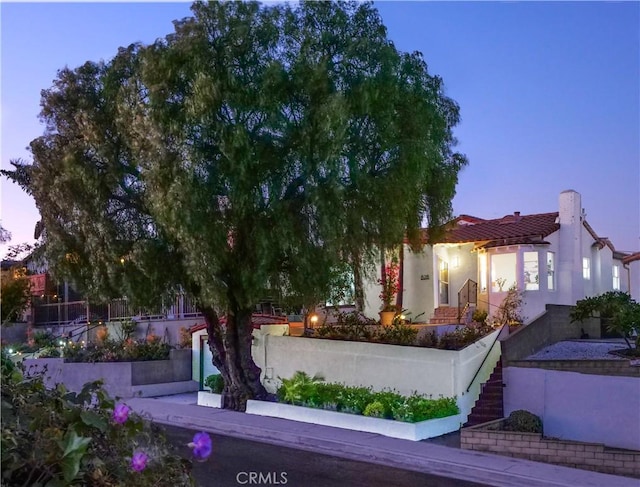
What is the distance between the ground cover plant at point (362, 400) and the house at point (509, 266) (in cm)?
767

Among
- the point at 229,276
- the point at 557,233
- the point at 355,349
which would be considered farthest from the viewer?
the point at 557,233

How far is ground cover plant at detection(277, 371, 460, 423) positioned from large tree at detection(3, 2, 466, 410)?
2272 mm

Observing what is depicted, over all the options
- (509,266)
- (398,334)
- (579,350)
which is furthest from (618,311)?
(509,266)

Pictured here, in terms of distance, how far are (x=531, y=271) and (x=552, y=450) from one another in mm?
13129

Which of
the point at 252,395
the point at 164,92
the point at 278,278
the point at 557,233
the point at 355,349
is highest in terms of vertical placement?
the point at 164,92

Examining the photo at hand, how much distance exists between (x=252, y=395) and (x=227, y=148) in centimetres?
644

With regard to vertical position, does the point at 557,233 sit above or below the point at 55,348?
above

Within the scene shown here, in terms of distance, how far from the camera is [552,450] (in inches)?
444

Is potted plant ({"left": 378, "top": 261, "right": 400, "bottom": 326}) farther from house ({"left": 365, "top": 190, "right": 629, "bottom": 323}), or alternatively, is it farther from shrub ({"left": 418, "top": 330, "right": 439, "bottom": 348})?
shrub ({"left": 418, "top": 330, "right": 439, "bottom": 348})

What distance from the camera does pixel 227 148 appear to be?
46.3ft

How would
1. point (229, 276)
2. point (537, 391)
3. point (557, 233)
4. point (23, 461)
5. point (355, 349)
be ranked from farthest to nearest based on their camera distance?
point (557, 233) → point (355, 349) → point (229, 276) → point (537, 391) → point (23, 461)

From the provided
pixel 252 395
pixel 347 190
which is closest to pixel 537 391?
pixel 347 190

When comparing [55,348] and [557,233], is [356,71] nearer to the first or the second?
[557,233]

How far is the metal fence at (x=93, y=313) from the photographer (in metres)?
24.8
